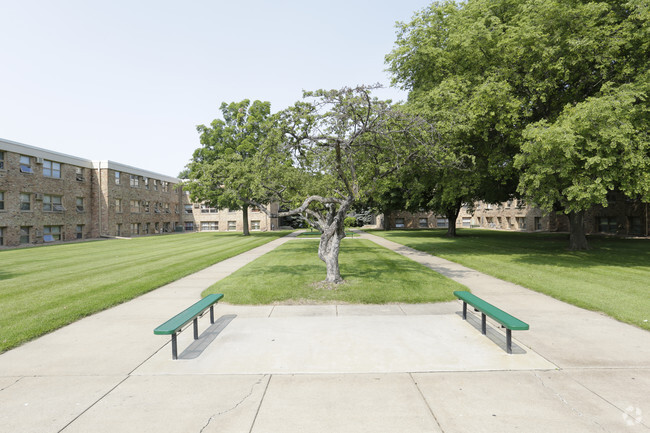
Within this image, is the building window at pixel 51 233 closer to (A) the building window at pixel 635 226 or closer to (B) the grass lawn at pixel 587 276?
(B) the grass lawn at pixel 587 276

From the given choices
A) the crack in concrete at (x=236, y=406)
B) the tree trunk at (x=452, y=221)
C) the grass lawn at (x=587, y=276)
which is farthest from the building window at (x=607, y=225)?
the crack in concrete at (x=236, y=406)

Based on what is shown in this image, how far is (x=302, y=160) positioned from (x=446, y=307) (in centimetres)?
578

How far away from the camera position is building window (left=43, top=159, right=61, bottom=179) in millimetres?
30469

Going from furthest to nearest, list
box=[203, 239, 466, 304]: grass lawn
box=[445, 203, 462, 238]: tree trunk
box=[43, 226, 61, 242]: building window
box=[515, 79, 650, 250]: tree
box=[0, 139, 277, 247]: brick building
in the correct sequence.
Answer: box=[445, 203, 462, 238]: tree trunk, box=[43, 226, 61, 242]: building window, box=[0, 139, 277, 247]: brick building, box=[515, 79, 650, 250]: tree, box=[203, 239, 466, 304]: grass lawn

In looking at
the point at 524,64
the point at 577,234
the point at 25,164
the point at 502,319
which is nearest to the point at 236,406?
the point at 502,319

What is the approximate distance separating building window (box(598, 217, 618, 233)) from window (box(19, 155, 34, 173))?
55.6 meters

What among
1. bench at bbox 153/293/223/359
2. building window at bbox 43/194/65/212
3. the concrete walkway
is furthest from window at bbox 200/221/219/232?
bench at bbox 153/293/223/359

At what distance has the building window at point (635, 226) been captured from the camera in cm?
3119

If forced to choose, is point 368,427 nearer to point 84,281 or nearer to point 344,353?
point 344,353

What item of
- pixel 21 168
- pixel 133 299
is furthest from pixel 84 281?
pixel 21 168

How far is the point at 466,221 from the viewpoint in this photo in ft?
197

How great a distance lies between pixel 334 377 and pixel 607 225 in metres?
42.3

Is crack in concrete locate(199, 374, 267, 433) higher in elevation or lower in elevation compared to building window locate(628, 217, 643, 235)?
lower

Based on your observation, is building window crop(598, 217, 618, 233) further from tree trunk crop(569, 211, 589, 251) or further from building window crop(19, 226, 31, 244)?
building window crop(19, 226, 31, 244)
